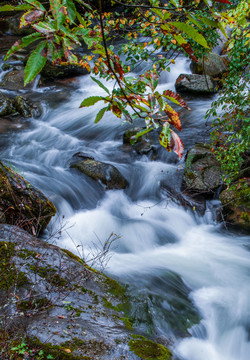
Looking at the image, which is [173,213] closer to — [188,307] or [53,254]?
[188,307]

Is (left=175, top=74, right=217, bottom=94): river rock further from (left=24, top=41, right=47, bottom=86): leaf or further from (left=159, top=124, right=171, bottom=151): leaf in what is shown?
(left=24, top=41, right=47, bottom=86): leaf

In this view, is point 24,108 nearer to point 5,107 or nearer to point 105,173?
point 5,107

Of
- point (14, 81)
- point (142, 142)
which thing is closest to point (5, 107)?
point (14, 81)

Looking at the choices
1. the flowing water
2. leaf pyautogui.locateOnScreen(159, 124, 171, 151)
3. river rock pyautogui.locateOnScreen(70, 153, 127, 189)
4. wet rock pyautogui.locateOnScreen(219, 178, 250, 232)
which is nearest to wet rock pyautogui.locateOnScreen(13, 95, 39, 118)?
the flowing water

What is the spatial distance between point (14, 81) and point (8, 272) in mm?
11315

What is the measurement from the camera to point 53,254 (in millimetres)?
3359

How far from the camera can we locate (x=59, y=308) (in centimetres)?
269

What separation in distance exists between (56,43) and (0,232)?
2.90m

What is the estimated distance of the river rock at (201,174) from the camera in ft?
21.4

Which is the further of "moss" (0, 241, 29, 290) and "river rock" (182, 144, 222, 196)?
"river rock" (182, 144, 222, 196)

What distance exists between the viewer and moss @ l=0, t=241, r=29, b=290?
269 centimetres

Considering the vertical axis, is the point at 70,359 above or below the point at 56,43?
below

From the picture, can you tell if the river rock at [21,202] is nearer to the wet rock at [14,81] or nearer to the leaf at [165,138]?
the leaf at [165,138]

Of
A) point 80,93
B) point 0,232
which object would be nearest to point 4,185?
point 0,232
